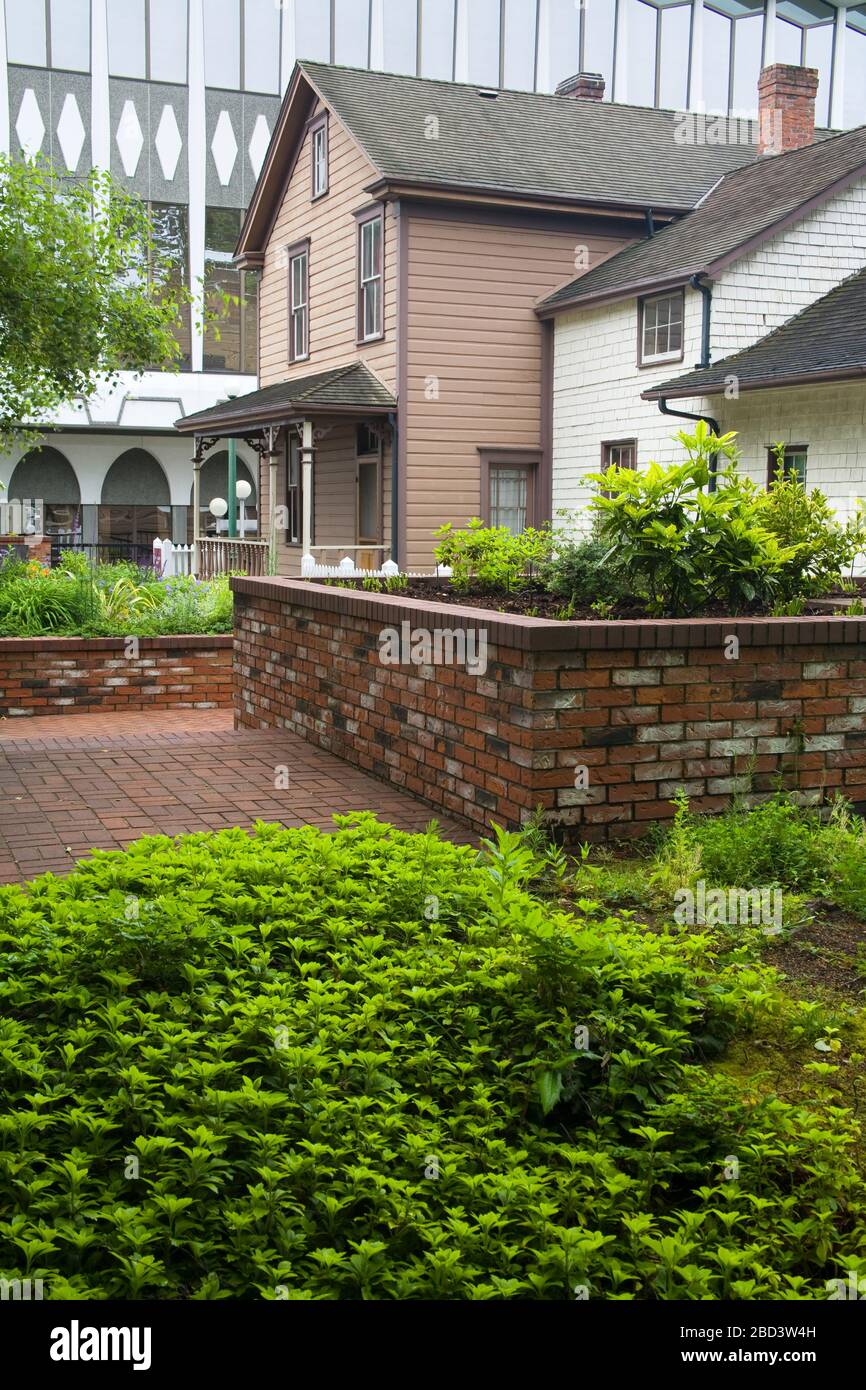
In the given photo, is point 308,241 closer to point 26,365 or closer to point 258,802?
point 26,365

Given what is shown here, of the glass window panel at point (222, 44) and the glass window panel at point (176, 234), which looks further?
the glass window panel at point (222, 44)

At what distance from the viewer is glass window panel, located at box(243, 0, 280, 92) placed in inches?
1494

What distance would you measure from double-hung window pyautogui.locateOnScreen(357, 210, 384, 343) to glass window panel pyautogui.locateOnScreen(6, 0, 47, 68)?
17.6m

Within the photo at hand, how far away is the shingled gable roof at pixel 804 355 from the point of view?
16297mm

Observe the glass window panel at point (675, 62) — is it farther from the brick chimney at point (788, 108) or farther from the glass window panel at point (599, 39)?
the brick chimney at point (788, 108)

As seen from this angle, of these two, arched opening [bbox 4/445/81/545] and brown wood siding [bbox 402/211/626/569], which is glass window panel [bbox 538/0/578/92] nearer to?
arched opening [bbox 4/445/81/545]

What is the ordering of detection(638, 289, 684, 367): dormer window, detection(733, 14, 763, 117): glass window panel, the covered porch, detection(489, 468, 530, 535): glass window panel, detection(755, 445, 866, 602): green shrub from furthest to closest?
detection(733, 14, 763, 117): glass window panel < detection(489, 468, 530, 535): glass window panel < the covered porch < detection(638, 289, 684, 367): dormer window < detection(755, 445, 866, 602): green shrub

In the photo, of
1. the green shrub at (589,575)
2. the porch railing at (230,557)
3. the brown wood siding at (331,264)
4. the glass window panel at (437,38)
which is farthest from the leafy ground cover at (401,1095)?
the glass window panel at (437,38)

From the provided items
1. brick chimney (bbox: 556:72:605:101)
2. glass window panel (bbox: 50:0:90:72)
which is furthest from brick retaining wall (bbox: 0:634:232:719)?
glass window panel (bbox: 50:0:90:72)

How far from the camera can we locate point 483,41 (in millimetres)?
41375

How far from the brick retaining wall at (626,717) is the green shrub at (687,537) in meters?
0.78

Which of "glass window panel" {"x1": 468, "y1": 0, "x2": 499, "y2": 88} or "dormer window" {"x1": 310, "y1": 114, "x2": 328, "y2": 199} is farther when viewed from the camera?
"glass window panel" {"x1": 468, "y1": 0, "x2": 499, "y2": 88}

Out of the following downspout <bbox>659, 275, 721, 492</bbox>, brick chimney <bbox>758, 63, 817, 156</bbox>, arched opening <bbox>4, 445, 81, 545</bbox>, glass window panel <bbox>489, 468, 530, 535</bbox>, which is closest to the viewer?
downspout <bbox>659, 275, 721, 492</bbox>

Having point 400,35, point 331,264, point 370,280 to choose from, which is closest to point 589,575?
point 370,280
